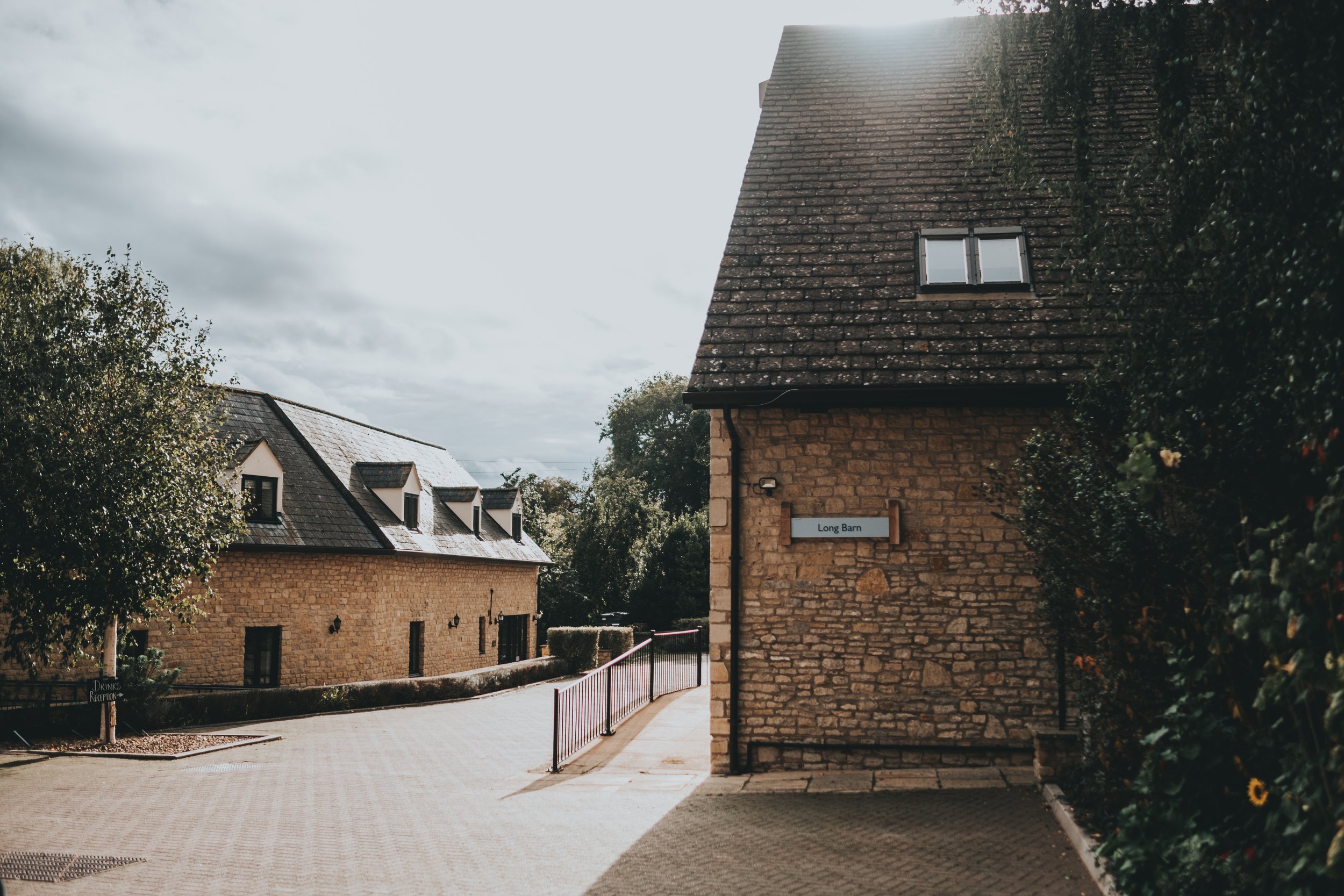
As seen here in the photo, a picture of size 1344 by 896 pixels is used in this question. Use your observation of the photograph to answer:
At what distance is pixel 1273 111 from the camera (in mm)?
5152

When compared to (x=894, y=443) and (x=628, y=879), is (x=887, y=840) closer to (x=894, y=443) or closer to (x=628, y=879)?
(x=628, y=879)

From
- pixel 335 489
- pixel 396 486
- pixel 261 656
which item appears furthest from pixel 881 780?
pixel 396 486

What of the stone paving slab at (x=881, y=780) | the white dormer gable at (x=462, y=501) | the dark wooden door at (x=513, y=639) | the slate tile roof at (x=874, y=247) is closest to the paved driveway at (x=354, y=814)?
the stone paving slab at (x=881, y=780)

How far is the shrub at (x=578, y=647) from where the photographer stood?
31266mm

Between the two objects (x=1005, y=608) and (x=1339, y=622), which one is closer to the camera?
(x=1339, y=622)

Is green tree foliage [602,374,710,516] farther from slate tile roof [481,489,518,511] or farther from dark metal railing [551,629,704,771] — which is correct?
dark metal railing [551,629,704,771]

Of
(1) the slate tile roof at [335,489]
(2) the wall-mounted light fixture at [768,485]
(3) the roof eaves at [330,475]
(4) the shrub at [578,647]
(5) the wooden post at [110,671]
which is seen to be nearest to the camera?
(2) the wall-mounted light fixture at [768,485]

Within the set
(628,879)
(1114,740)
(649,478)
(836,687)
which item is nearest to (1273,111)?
(1114,740)

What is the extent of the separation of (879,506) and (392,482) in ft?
61.6

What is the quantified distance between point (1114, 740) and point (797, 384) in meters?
4.83

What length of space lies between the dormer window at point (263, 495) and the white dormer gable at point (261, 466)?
40 millimetres

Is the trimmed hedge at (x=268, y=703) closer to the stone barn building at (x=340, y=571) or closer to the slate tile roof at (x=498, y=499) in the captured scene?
the stone barn building at (x=340, y=571)

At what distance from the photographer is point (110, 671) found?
50.6 feet

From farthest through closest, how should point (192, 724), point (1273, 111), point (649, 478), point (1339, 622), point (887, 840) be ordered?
point (649, 478)
point (192, 724)
point (887, 840)
point (1273, 111)
point (1339, 622)
